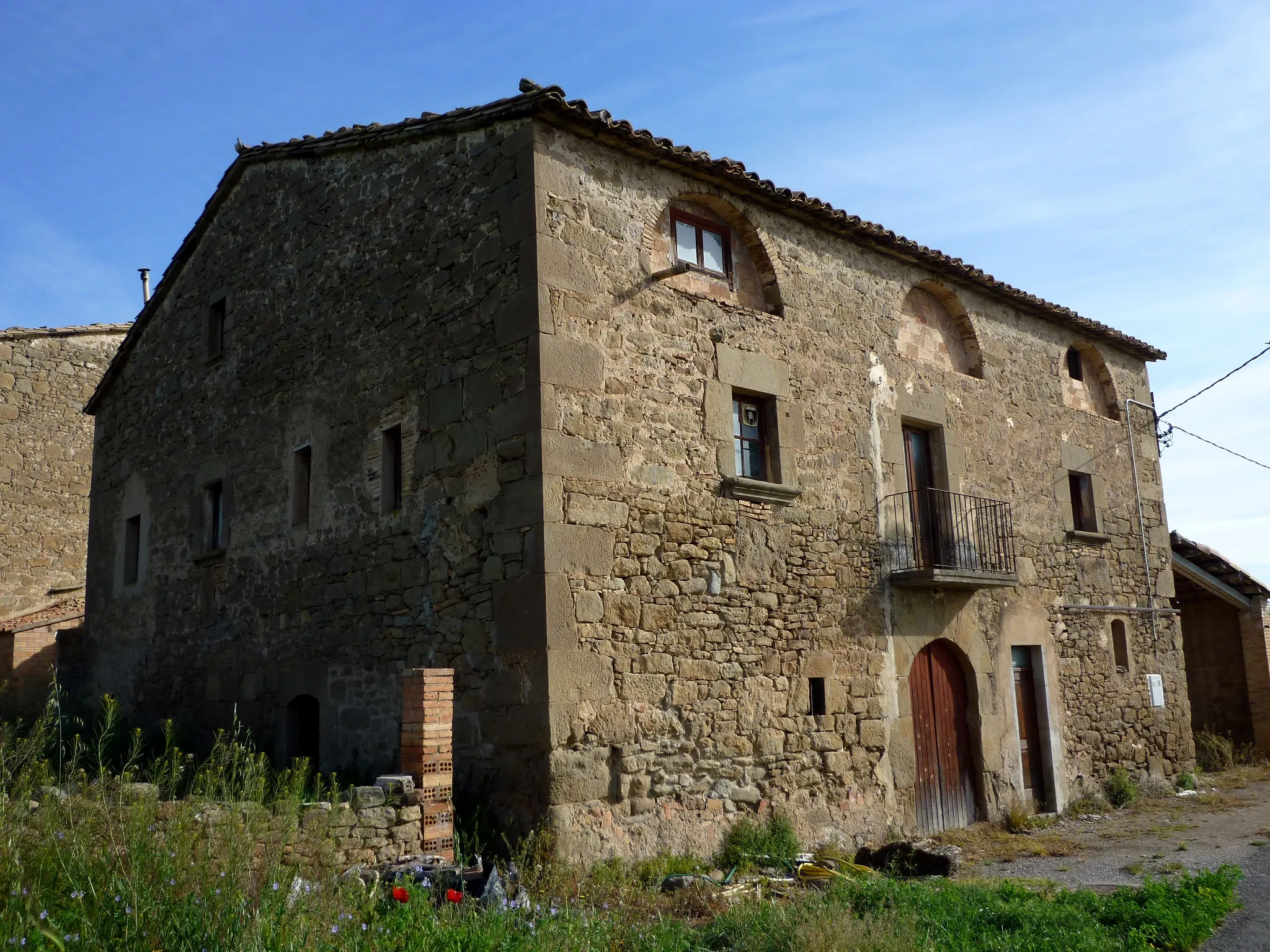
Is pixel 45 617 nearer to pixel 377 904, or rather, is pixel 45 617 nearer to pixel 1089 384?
pixel 377 904

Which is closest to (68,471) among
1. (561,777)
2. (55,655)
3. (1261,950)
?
(55,655)

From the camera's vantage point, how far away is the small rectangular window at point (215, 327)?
13.1 metres

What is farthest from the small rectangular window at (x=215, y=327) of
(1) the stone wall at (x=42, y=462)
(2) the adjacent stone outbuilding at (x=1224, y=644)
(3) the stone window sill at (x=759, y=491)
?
(2) the adjacent stone outbuilding at (x=1224, y=644)

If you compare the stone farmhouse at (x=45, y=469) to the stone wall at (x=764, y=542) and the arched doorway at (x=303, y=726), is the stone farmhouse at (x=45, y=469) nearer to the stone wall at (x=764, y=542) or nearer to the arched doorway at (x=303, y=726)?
the arched doorway at (x=303, y=726)

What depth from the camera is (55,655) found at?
592 inches

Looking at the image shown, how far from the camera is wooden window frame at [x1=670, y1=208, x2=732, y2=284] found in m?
10.0

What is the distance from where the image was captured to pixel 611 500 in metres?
8.77

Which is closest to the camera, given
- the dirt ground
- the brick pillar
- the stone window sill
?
the brick pillar

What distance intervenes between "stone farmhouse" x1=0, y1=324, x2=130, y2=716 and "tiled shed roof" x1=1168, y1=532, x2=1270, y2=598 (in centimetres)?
1772

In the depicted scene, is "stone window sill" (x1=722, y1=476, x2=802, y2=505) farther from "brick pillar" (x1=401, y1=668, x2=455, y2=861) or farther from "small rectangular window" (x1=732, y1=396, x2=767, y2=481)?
"brick pillar" (x1=401, y1=668, x2=455, y2=861)

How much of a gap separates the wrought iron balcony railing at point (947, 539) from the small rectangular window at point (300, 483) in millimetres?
6141

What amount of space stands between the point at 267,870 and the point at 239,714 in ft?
22.1

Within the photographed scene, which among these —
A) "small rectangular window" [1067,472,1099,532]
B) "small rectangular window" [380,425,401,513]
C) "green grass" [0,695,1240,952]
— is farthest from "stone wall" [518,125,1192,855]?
"small rectangular window" [380,425,401,513]

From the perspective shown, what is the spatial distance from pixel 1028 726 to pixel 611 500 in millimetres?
6943
